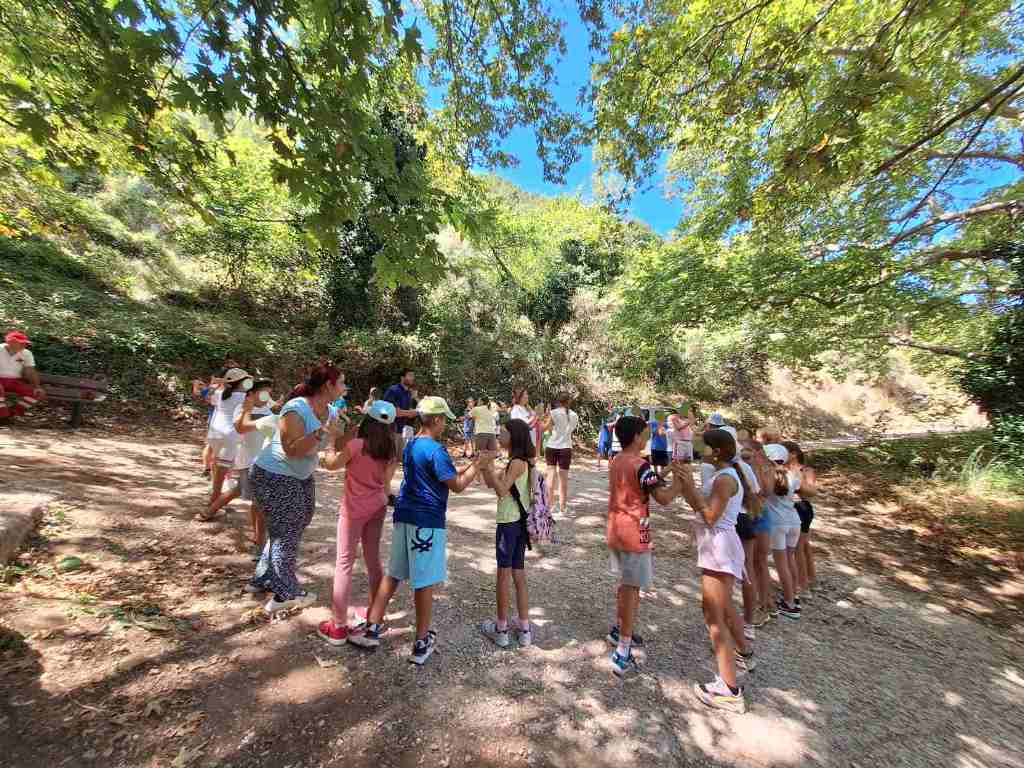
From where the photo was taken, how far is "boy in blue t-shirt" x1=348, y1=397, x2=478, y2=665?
277 cm

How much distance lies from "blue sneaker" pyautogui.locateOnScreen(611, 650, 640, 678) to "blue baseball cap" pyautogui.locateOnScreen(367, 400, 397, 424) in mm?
2493

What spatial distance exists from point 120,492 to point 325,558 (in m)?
2.96

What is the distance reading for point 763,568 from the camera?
4.03 meters

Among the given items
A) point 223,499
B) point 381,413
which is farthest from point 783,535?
point 223,499

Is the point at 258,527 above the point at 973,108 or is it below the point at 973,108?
below

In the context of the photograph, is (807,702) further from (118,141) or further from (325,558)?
(118,141)

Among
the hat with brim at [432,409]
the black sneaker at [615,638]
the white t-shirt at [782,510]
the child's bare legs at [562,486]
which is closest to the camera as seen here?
the hat with brim at [432,409]

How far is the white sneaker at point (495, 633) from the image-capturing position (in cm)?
321

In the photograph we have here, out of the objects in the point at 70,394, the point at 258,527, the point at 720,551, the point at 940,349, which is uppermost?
Result: the point at 940,349

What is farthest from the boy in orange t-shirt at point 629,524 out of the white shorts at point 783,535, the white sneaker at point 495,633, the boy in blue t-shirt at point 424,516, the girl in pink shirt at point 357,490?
the white shorts at point 783,535

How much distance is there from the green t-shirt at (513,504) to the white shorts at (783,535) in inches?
106

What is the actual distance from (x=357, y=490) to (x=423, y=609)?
3.17 ft

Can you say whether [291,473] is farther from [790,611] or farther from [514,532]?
[790,611]

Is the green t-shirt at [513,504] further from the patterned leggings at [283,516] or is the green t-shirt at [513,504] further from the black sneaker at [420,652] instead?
the patterned leggings at [283,516]
